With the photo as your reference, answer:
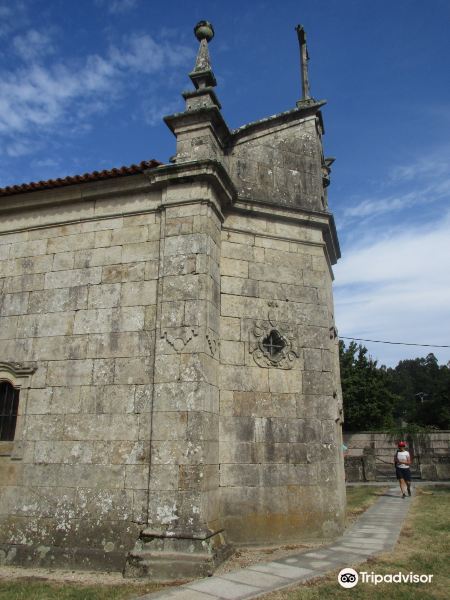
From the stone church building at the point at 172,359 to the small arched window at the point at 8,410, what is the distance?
0.8 inches

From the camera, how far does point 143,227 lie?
7.73m

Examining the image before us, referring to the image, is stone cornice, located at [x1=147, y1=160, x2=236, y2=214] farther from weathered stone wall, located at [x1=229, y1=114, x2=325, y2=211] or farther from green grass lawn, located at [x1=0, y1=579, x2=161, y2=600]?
green grass lawn, located at [x1=0, y1=579, x2=161, y2=600]

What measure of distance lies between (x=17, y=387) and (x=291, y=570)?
478 cm

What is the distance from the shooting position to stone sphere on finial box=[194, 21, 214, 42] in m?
8.59

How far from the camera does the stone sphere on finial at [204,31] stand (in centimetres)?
859

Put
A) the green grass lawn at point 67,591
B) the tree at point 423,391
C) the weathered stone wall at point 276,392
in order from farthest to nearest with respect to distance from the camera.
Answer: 1. the tree at point 423,391
2. the weathered stone wall at point 276,392
3. the green grass lawn at point 67,591

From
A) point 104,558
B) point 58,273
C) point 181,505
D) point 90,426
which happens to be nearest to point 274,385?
point 181,505

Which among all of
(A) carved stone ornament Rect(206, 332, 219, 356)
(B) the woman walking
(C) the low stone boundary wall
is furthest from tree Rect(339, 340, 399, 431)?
(A) carved stone ornament Rect(206, 332, 219, 356)

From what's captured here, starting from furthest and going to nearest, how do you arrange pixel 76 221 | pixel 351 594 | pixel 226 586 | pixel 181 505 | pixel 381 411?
pixel 381 411, pixel 76 221, pixel 181 505, pixel 226 586, pixel 351 594

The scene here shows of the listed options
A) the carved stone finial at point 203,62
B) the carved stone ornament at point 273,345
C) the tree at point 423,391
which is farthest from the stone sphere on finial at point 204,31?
the tree at point 423,391

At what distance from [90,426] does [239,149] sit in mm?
5435

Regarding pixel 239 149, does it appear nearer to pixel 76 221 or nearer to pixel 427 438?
pixel 76 221

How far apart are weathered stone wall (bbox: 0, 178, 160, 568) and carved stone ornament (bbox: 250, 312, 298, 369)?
5.72 feet

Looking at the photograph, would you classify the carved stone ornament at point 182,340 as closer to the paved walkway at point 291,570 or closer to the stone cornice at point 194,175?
the stone cornice at point 194,175
